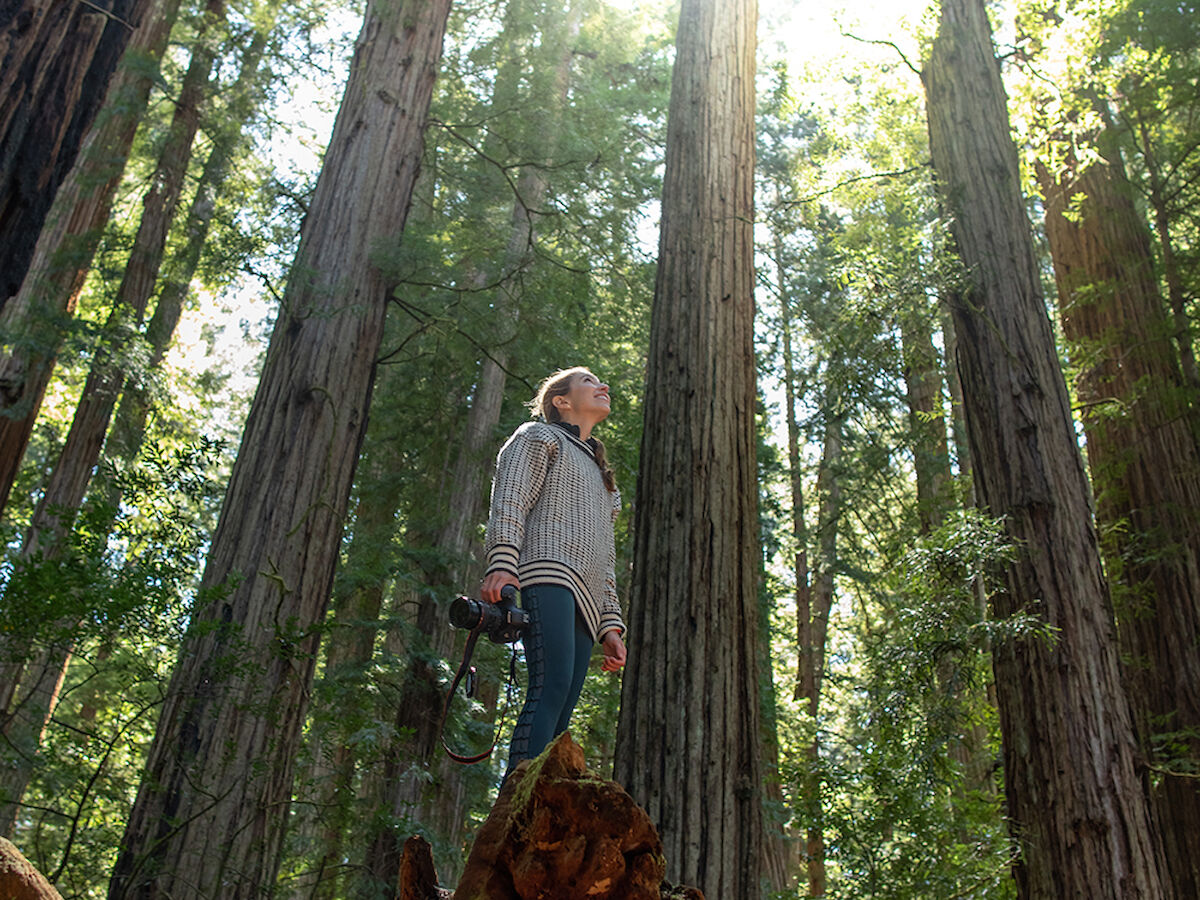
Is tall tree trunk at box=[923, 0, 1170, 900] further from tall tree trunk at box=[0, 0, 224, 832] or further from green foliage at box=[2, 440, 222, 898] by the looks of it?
tall tree trunk at box=[0, 0, 224, 832]

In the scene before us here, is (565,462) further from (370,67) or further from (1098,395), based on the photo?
(1098,395)

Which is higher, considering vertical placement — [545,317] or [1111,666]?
[545,317]

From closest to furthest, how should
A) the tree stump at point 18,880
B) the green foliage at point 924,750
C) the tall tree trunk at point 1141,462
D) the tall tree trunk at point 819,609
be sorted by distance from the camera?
the tree stump at point 18,880
the green foliage at point 924,750
the tall tree trunk at point 1141,462
the tall tree trunk at point 819,609

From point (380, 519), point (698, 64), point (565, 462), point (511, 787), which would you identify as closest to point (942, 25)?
point (698, 64)

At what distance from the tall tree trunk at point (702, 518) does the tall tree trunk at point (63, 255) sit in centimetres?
433

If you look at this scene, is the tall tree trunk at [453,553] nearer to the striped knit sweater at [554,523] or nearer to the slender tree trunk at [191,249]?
the slender tree trunk at [191,249]

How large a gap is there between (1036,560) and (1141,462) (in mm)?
3285

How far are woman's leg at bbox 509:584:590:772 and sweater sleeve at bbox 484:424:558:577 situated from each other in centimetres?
17

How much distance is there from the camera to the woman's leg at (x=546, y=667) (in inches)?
121

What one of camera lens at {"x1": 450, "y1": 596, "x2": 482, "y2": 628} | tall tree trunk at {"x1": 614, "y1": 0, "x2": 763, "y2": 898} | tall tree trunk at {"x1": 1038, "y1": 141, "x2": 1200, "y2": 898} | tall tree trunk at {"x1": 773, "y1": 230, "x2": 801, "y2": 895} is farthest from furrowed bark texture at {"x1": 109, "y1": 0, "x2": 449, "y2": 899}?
tall tree trunk at {"x1": 773, "y1": 230, "x2": 801, "y2": 895}

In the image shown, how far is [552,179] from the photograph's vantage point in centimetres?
855

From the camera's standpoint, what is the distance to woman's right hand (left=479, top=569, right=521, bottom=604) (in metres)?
3.13

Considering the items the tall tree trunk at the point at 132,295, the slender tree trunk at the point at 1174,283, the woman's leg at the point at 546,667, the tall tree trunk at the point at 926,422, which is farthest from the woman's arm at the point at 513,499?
the tall tree trunk at the point at 132,295

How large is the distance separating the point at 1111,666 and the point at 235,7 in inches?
430
